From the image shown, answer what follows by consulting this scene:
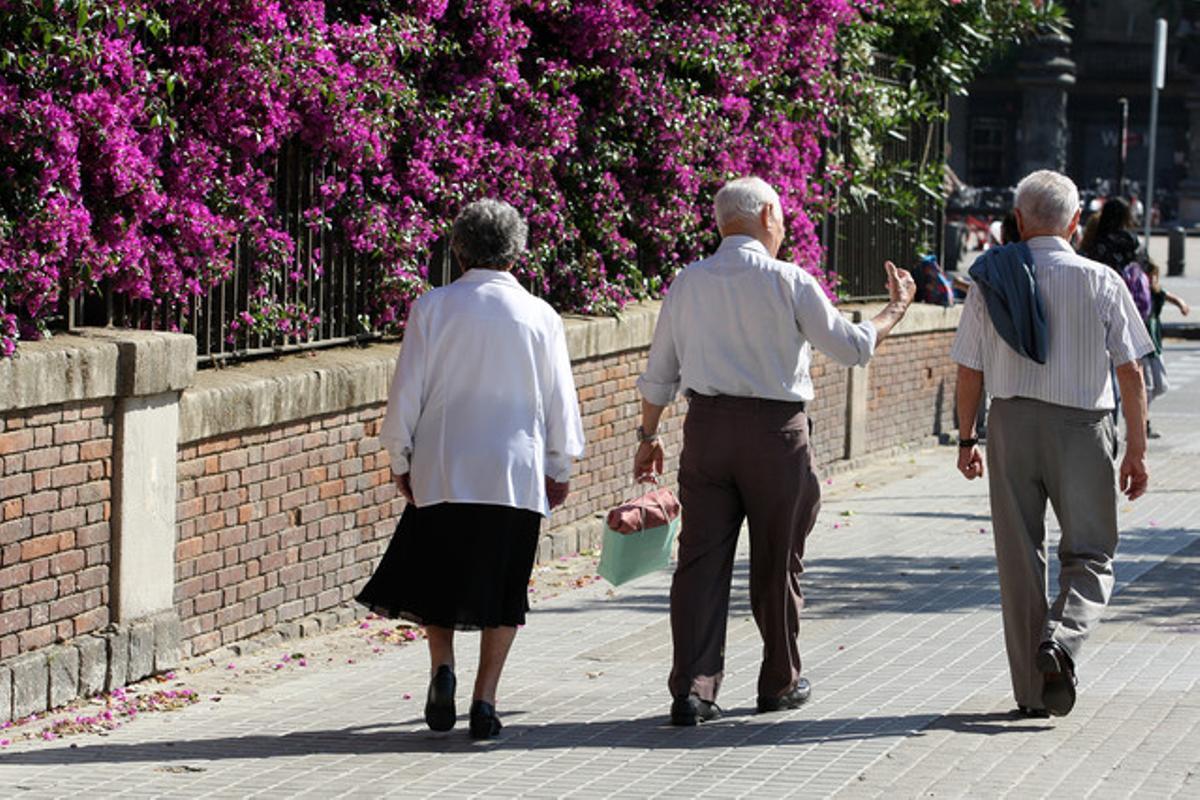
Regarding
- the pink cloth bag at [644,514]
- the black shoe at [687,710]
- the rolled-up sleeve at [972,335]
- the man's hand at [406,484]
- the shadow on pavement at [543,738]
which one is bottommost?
the shadow on pavement at [543,738]

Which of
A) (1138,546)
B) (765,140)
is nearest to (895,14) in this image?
(765,140)

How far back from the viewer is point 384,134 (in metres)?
10.4

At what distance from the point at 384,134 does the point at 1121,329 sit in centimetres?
368

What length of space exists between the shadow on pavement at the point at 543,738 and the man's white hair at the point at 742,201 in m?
1.63

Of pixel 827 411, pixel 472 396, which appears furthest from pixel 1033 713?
pixel 827 411

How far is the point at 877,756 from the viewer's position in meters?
7.35

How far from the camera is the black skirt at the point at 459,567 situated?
765cm

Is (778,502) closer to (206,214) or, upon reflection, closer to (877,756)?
(877,756)

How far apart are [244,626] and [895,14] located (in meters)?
10.1

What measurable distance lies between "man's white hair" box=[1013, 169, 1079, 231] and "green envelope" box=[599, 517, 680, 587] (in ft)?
5.19

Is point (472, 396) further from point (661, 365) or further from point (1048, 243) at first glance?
point (1048, 243)

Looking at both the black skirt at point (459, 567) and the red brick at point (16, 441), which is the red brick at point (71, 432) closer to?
the red brick at point (16, 441)

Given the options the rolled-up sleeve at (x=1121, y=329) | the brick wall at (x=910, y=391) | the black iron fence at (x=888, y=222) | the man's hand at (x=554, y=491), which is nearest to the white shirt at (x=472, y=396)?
the man's hand at (x=554, y=491)

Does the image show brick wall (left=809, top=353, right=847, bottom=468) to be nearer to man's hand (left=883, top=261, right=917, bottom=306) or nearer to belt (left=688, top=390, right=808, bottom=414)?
man's hand (left=883, top=261, right=917, bottom=306)
